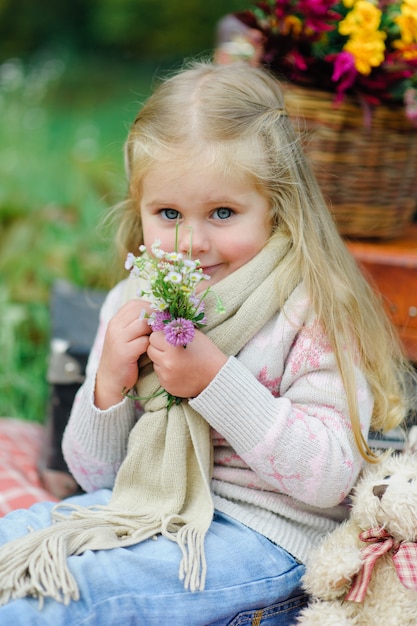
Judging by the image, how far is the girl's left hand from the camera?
1477 millimetres

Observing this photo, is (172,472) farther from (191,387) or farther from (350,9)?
(350,9)

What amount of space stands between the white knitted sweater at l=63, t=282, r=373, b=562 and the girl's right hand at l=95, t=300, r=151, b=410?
0.11 feet

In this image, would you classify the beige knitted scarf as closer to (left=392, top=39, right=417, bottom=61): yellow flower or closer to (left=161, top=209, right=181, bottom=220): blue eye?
(left=161, top=209, right=181, bottom=220): blue eye

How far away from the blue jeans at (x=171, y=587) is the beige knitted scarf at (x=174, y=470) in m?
0.03

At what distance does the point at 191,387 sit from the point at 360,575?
0.45 metres

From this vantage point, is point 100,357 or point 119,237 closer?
point 100,357

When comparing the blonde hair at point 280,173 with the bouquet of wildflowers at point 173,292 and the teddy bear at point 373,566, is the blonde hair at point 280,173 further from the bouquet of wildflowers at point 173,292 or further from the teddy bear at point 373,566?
the bouquet of wildflowers at point 173,292

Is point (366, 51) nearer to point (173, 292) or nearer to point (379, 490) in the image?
point (173, 292)

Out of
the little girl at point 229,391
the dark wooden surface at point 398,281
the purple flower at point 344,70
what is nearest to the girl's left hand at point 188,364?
the little girl at point 229,391

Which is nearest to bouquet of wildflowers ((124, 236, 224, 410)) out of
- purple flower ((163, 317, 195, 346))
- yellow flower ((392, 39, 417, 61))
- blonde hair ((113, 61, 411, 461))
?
purple flower ((163, 317, 195, 346))

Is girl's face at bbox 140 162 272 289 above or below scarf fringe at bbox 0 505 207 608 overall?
above

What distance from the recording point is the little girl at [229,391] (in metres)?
1.46

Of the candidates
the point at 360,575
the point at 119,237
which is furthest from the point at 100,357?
the point at 360,575

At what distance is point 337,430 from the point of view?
150cm
